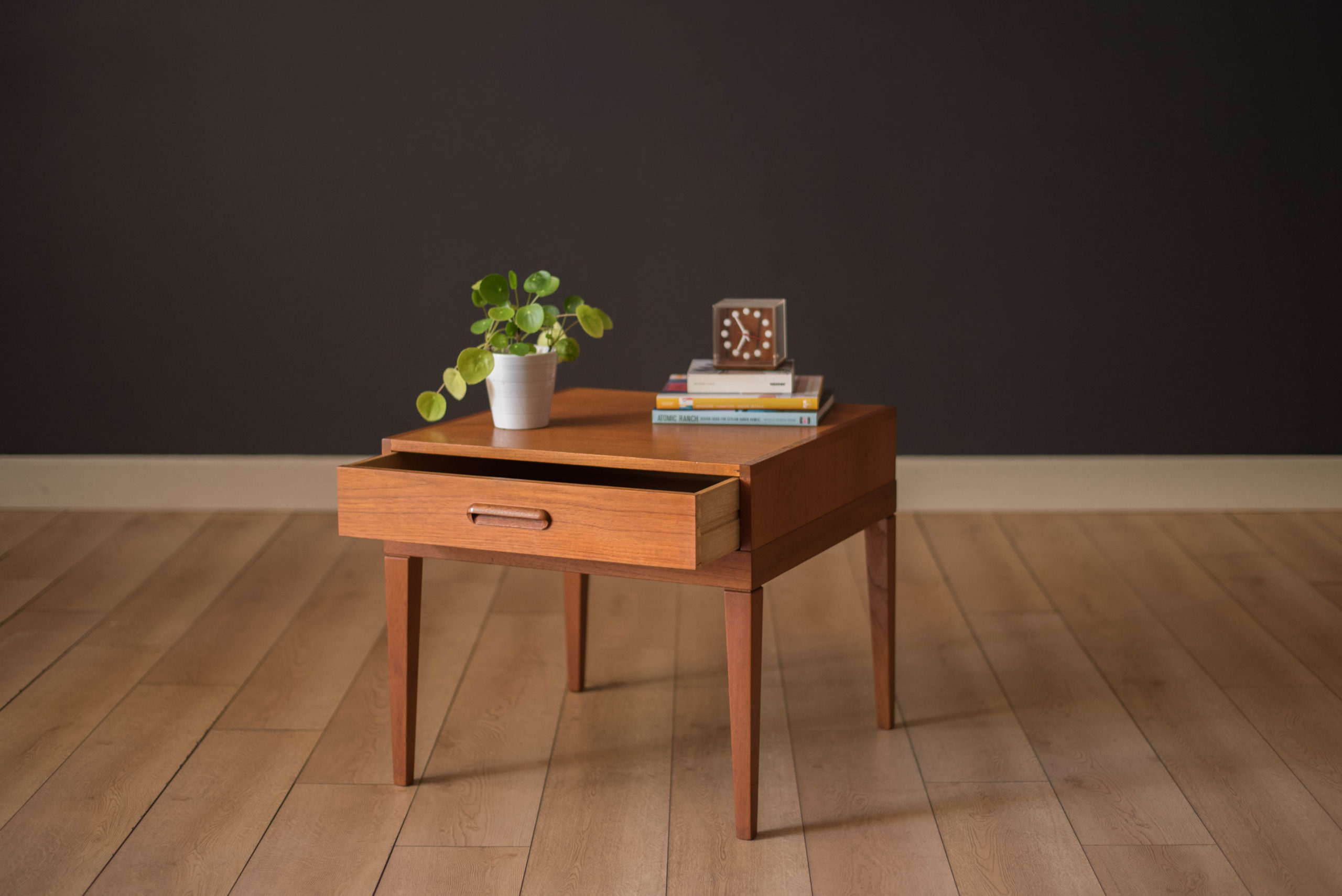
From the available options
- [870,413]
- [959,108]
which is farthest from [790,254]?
[870,413]

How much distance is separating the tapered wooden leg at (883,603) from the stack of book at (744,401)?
222mm

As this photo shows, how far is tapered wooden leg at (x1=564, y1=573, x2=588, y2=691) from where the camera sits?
80.0 inches

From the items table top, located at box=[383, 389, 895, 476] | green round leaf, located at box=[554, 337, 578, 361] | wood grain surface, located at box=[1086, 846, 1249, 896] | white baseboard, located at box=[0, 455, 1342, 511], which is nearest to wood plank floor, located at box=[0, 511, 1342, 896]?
wood grain surface, located at box=[1086, 846, 1249, 896]

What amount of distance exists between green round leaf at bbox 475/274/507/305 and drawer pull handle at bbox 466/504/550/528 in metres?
0.32

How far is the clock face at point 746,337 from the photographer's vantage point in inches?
68.9

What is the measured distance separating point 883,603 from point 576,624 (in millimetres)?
512

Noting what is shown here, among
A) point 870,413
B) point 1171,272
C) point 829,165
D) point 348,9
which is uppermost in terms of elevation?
point 348,9

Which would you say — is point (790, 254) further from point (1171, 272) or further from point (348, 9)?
point (348, 9)

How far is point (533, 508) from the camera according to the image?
144 centimetres

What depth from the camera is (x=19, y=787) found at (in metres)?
1.71

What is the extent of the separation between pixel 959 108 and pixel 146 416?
2.27 m

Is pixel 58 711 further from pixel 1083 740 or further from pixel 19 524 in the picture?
pixel 1083 740

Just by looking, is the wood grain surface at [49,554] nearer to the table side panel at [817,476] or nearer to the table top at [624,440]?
the table top at [624,440]

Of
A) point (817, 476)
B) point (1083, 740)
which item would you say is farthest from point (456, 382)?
point (1083, 740)
